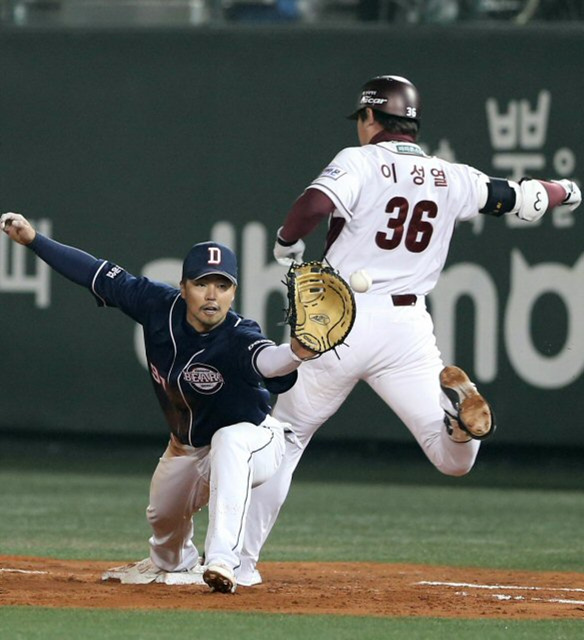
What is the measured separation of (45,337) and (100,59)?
7.27 ft

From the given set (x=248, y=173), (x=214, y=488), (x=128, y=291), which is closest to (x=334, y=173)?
(x=128, y=291)

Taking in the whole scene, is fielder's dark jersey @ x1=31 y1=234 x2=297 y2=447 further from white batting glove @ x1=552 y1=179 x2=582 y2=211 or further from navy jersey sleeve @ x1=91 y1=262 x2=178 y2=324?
white batting glove @ x1=552 y1=179 x2=582 y2=211

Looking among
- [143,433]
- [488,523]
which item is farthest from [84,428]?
[488,523]

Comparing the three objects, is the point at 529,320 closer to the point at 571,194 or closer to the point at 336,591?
the point at 571,194

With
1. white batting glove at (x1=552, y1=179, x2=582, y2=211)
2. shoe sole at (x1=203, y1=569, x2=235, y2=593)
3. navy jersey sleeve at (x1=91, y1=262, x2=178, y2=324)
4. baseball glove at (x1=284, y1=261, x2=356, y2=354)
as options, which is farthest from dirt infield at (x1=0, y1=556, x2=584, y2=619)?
white batting glove at (x1=552, y1=179, x2=582, y2=211)

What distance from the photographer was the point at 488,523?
934cm

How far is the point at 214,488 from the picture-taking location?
5.75 meters

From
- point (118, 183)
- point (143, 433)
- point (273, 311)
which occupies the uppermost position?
point (118, 183)

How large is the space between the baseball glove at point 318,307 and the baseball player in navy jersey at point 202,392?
86 mm

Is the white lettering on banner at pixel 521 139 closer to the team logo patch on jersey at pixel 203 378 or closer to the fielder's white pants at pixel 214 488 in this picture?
the fielder's white pants at pixel 214 488

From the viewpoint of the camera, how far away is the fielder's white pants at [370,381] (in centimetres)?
636

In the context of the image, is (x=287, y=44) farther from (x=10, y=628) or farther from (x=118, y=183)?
(x=10, y=628)

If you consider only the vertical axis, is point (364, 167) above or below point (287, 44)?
below

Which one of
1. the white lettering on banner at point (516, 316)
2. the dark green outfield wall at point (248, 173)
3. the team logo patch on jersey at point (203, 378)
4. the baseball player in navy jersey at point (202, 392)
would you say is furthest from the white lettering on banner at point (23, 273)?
the team logo patch on jersey at point (203, 378)
